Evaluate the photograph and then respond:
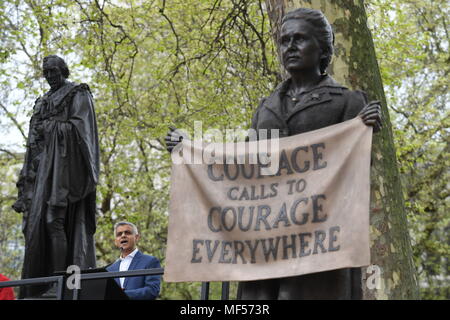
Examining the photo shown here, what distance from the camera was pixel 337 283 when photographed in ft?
14.3

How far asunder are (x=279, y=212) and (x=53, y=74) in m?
5.53

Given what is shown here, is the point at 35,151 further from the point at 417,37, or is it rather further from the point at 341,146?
the point at 417,37

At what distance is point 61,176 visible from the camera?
346 inches

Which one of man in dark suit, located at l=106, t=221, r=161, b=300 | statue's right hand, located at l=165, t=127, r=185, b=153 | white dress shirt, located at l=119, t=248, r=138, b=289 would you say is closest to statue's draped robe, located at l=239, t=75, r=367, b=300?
statue's right hand, located at l=165, t=127, r=185, b=153

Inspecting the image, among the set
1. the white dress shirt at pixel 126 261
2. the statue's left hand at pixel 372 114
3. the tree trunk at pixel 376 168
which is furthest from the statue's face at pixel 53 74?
the statue's left hand at pixel 372 114

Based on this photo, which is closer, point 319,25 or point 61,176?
point 319,25

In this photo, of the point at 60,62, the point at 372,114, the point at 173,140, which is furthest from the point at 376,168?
the point at 372,114

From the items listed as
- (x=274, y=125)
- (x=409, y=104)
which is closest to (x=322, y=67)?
(x=274, y=125)

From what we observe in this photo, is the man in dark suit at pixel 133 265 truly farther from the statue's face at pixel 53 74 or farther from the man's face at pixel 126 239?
the statue's face at pixel 53 74

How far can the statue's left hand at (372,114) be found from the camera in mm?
4453

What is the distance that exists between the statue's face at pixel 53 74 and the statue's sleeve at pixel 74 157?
1.29ft

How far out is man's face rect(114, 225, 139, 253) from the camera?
8719 millimetres

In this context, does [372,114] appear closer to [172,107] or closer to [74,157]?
[74,157]

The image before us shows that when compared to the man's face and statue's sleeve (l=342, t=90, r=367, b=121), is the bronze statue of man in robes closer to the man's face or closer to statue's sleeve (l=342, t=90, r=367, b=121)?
the man's face
